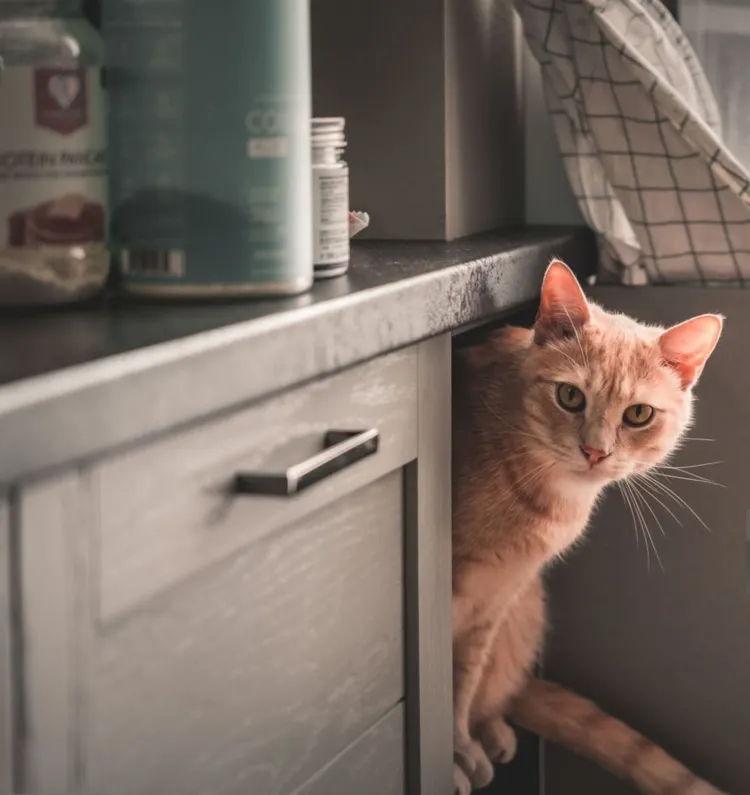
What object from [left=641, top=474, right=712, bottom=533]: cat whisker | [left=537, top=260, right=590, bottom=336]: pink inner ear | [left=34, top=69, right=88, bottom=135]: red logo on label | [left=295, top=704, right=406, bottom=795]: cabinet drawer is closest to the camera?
[left=34, top=69, right=88, bottom=135]: red logo on label

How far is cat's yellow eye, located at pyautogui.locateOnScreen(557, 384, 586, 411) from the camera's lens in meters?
1.32

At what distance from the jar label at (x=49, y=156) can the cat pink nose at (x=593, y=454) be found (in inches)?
23.4

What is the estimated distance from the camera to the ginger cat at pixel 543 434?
4.26 ft

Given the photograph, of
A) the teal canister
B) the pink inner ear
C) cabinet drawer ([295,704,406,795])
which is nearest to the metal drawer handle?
the teal canister

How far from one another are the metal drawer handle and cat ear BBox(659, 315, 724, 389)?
0.45 metres

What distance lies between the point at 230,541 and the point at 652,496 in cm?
83

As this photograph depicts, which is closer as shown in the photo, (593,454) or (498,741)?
(593,454)

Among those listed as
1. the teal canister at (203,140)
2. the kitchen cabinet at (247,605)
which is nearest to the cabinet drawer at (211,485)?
the kitchen cabinet at (247,605)

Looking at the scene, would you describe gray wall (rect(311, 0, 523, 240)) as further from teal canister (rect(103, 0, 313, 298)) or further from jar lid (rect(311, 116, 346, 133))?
teal canister (rect(103, 0, 313, 298))

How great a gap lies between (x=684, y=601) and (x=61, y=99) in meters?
1.04

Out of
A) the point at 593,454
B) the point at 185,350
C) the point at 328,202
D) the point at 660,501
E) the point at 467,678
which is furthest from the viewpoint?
the point at 660,501

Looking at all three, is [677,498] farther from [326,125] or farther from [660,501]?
[326,125]

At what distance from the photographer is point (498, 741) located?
1.55 metres

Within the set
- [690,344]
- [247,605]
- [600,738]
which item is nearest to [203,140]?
[247,605]
